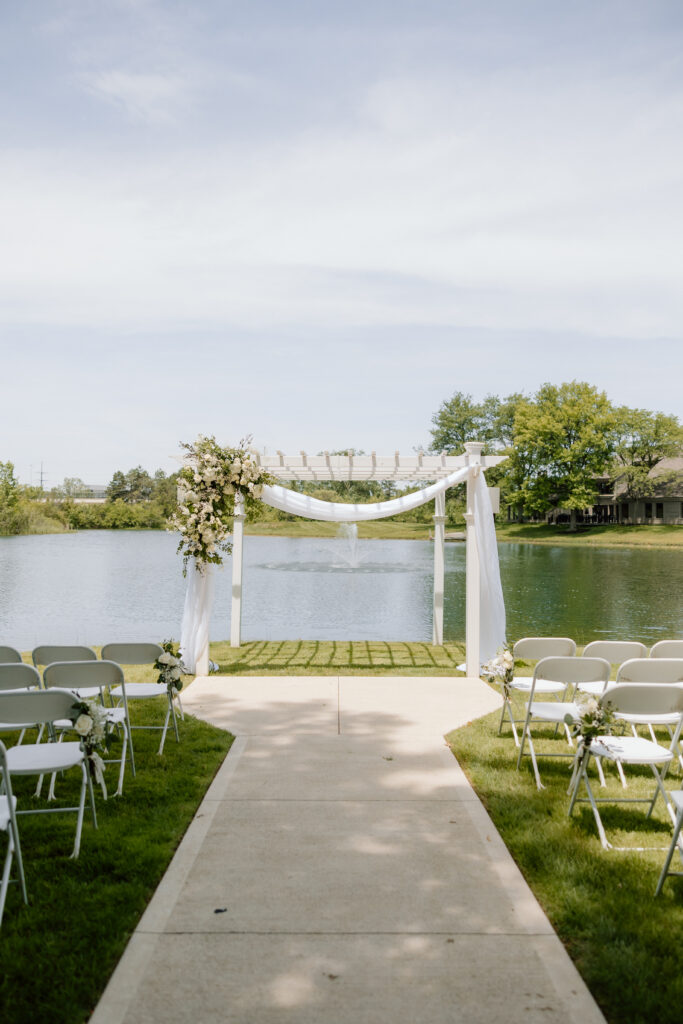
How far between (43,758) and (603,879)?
2692mm

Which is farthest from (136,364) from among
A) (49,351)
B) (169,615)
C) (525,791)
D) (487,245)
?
(525,791)

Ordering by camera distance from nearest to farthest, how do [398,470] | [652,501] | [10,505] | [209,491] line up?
[209,491] → [398,470] → [652,501] → [10,505]

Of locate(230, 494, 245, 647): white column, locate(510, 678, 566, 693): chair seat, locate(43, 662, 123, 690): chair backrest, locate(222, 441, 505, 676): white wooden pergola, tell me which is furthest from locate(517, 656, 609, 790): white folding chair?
locate(230, 494, 245, 647): white column

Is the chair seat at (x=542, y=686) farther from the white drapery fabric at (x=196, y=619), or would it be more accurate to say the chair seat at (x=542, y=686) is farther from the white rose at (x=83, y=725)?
the white drapery fabric at (x=196, y=619)

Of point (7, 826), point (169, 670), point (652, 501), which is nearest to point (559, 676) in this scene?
point (169, 670)

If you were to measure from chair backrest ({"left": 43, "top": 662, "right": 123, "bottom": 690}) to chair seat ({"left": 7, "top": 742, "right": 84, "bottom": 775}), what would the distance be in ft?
1.84

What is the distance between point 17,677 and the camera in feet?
14.3

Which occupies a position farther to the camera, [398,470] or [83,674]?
[398,470]

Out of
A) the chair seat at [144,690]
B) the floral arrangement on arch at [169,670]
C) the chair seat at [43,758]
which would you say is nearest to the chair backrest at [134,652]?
the floral arrangement on arch at [169,670]

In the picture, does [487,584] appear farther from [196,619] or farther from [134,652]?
[134,652]

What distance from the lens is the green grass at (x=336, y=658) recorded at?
9.20 metres

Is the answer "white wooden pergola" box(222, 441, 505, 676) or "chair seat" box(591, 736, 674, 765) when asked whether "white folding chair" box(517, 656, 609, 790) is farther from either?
"white wooden pergola" box(222, 441, 505, 676)

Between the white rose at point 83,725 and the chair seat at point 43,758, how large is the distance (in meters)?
0.15

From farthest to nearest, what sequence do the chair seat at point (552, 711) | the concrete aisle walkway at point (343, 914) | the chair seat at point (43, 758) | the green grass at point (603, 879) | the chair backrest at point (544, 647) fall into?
the chair backrest at point (544, 647), the chair seat at point (552, 711), the chair seat at point (43, 758), the green grass at point (603, 879), the concrete aisle walkway at point (343, 914)
